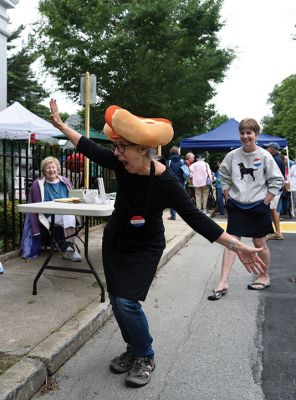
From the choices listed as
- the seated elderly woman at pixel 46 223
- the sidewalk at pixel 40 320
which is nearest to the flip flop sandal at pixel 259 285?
the sidewalk at pixel 40 320

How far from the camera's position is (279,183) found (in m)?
4.85

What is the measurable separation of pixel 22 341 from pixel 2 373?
51 cm

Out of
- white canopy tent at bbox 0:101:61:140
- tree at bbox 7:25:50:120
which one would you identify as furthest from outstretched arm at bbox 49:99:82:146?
tree at bbox 7:25:50:120

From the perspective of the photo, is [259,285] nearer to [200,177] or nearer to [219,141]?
[200,177]

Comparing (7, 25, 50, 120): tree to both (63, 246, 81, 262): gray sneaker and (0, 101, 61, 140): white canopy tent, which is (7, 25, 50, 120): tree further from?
(63, 246, 81, 262): gray sneaker

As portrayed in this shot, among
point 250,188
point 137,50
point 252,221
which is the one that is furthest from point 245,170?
point 137,50

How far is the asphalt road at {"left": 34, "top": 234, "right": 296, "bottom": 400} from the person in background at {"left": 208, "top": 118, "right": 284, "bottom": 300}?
1.54 feet

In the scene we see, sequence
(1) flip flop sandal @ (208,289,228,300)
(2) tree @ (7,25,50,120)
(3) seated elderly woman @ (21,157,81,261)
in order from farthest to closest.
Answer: (2) tree @ (7,25,50,120), (3) seated elderly woman @ (21,157,81,261), (1) flip flop sandal @ (208,289,228,300)

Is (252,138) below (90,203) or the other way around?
the other way around

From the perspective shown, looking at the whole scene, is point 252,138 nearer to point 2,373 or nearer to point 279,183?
point 279,183

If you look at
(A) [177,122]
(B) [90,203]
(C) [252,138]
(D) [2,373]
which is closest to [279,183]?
(C) [252,138]

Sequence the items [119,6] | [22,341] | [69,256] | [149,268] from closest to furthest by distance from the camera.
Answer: [149,268] < [22,341] < [69,256] < [119,6]

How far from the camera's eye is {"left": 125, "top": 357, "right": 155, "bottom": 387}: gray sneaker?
2.94 m

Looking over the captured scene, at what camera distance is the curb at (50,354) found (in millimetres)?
2688
